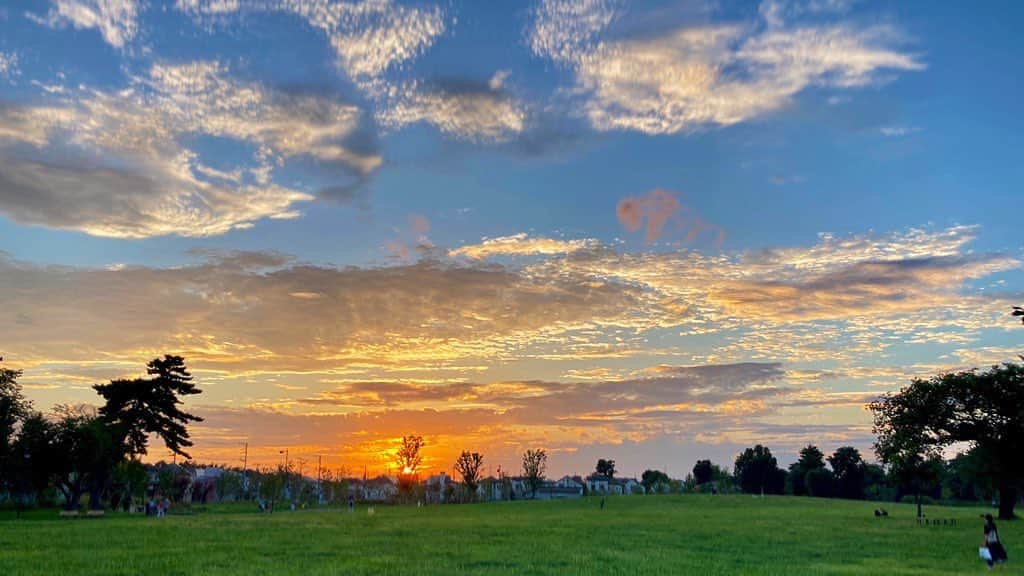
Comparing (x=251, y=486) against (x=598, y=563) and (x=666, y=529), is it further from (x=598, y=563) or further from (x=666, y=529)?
(x=598, y=563)

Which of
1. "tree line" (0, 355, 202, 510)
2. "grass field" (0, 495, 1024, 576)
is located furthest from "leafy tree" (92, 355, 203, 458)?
"grass field" (0, 495, 1024, 576)

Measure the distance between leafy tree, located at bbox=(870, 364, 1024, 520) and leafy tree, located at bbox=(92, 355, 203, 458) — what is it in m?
80.0

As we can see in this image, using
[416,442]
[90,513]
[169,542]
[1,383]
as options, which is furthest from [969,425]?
[416,442]

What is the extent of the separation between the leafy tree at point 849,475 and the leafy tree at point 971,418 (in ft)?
351

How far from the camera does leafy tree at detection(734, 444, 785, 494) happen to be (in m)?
189

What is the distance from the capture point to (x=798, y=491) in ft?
584

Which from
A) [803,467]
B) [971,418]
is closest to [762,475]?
[803,467]

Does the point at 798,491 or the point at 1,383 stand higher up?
the point at 1,383

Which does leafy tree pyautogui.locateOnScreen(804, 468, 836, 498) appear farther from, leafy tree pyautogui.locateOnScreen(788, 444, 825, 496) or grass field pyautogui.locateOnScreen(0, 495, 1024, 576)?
grass field pyautogui.locateOnScreen(0, 495, 1024, 576)

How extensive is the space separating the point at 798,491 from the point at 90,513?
144866 mm

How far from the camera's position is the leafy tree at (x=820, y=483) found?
172 m

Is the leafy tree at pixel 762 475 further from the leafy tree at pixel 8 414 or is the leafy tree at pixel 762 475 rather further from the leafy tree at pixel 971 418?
the leafy tree at pixel 8 414

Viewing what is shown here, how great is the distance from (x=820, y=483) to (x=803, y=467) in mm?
6521

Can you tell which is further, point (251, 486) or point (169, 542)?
point (251, 486)
